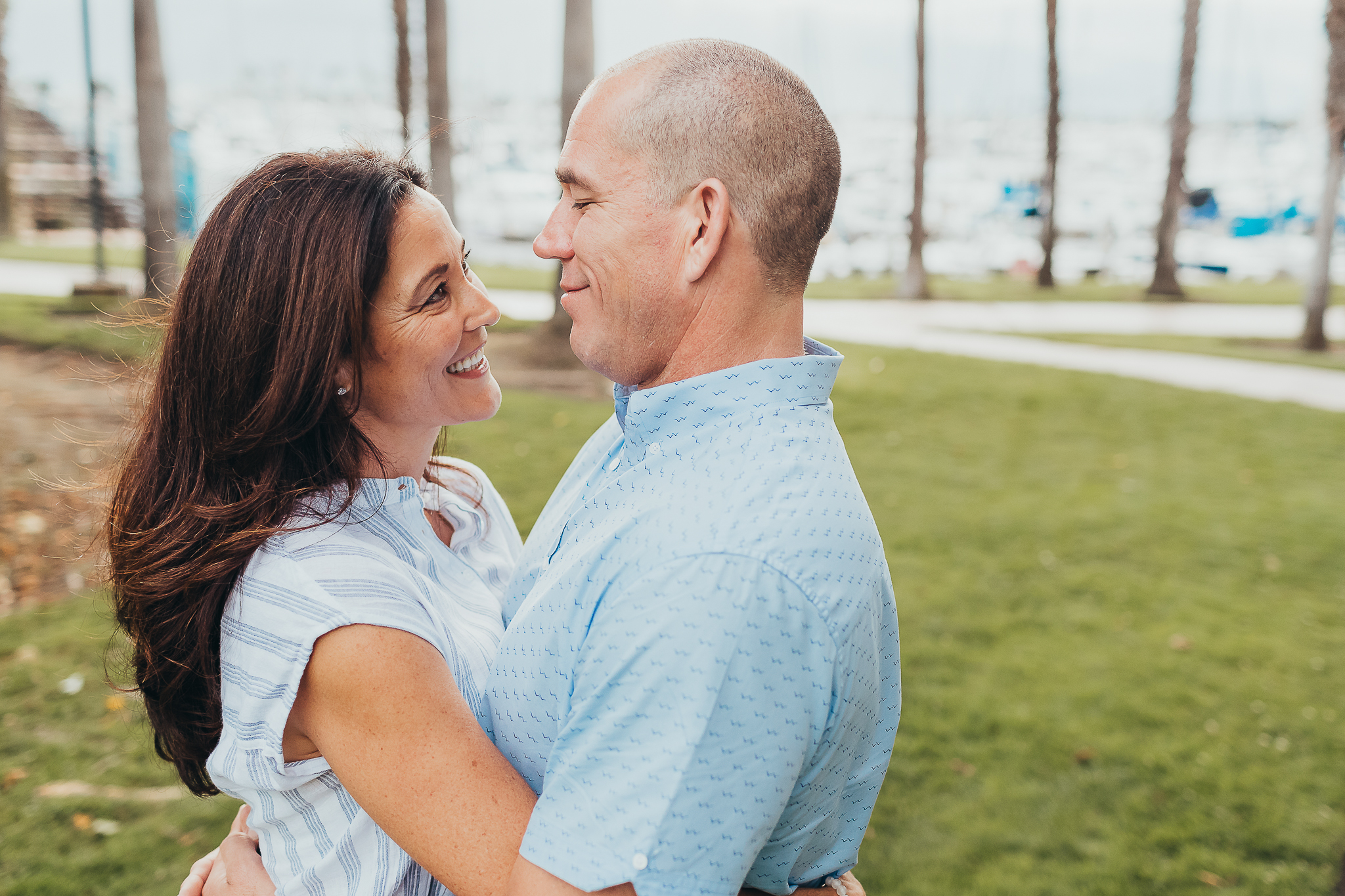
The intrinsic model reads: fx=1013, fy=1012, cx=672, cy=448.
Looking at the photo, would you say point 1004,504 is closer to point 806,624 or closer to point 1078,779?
point 1078,779

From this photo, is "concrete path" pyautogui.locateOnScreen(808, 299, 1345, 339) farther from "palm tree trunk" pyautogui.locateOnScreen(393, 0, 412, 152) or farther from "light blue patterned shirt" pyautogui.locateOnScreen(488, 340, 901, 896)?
"light blue patterned shirt" pyautogui.locateOnScreen(488, 340, 901, 896)

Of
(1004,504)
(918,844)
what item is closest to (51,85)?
(1004,504)

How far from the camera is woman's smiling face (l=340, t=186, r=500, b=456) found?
81.2 inches

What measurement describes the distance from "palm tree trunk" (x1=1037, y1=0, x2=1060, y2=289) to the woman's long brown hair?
21400mm

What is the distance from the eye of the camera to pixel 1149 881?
4043 mm

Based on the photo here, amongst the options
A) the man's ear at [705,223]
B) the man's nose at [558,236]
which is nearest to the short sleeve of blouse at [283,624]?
the man's nose at [558,236]

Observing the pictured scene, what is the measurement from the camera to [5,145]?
32.5 metres

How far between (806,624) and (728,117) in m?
0.90

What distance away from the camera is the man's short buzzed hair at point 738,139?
1.80 metres

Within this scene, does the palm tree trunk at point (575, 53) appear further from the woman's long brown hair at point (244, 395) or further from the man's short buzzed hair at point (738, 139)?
the man's short buzzed hair at point (738, 139)

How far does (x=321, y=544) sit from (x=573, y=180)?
82 centimetres

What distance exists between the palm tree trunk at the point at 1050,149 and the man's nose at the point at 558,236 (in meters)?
21.2

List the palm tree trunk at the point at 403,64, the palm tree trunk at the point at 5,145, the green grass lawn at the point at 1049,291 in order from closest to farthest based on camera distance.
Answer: the palm tree trunk at the point at 403,64 → the green grass lawn at the point at 1049,291 → the palm tree trunk at the point at 5,145

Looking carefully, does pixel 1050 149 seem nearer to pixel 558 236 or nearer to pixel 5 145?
pixel 558 236
